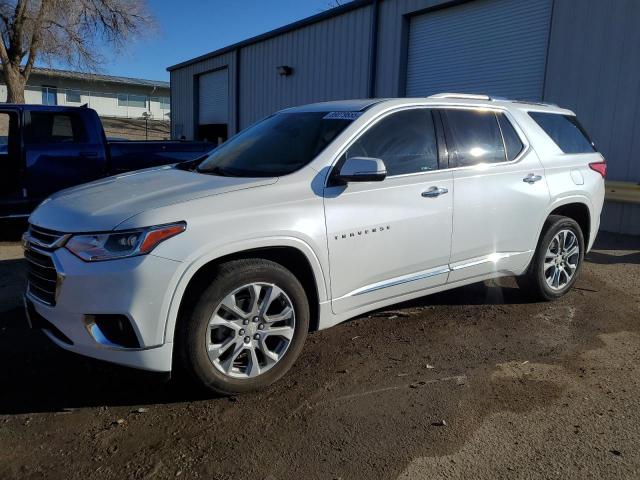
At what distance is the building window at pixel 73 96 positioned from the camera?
42.2 metres

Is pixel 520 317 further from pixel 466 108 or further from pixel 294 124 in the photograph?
pixel 294 124

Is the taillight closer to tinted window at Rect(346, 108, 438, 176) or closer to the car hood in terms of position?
tinted window at Rect(346, 108, 438, 176)

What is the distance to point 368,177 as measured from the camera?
3445 millimetres

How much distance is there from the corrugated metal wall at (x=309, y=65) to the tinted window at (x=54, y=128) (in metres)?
7.67

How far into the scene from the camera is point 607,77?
8.66 m

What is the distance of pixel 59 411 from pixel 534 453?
2595 mm

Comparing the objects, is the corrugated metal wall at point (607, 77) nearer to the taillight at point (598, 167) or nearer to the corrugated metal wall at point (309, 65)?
the taillight at point (598, 167)

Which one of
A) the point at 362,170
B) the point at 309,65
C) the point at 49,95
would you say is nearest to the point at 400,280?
the point at 362,170

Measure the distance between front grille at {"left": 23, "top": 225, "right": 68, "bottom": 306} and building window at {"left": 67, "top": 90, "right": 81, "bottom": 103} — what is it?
43993mm

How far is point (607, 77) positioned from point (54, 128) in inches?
331

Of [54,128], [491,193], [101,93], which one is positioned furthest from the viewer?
[101,93]

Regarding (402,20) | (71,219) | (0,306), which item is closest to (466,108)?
(71,219)

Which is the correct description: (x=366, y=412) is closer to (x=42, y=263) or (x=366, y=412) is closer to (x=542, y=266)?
(x=42, y=263)

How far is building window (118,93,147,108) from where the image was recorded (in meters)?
45.6
